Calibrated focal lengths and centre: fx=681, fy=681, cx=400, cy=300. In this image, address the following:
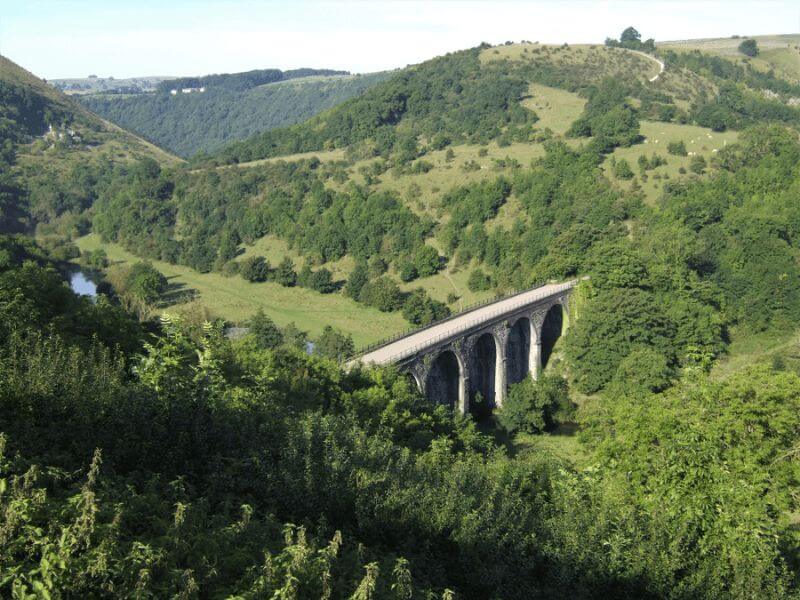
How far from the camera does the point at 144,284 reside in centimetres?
8262

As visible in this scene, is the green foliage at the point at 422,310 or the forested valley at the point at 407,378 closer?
the forested valley at the point at 407,378

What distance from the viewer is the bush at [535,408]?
50.2 metres

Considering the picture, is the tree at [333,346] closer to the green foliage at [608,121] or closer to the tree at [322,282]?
the tree at [322,282]

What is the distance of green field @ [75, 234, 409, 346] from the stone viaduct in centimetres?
1593

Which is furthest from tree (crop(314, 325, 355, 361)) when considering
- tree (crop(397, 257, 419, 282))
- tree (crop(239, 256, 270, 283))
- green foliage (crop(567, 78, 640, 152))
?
green foliage (crop(567, 78, 640, 152))

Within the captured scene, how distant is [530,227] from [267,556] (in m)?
76.8

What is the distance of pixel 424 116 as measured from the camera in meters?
135

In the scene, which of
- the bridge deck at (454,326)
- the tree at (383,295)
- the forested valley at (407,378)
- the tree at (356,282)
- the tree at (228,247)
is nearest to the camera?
the forested valley at (407,378)

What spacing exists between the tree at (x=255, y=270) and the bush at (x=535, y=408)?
162ft

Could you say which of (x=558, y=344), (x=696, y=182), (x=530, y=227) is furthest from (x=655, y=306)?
(x=696, y=182)

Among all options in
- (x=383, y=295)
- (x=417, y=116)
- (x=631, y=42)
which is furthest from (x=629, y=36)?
(x=383, y=295)

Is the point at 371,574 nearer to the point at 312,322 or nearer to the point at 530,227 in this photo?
the point at 312,322

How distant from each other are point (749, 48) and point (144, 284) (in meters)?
178

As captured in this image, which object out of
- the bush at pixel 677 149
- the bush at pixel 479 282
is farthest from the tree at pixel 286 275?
the bush at pixel 677 149
